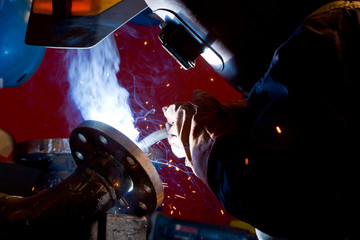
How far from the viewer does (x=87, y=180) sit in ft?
3.84

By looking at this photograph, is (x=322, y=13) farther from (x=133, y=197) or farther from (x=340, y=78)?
(x=133, y=197)

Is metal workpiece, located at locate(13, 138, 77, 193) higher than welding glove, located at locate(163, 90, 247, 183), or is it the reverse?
welding glove, located at locate(163, 90, 247, 183)

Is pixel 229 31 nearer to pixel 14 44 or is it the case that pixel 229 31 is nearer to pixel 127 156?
pixel 127 156

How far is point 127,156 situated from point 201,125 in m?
0.42

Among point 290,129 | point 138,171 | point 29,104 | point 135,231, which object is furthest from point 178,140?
point 29,104

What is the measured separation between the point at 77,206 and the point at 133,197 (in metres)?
0.34

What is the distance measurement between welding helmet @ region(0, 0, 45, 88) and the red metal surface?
0.65 metres

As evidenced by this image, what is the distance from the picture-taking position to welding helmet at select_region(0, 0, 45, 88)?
2.10 metres

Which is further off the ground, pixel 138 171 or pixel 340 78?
pixel 340 78

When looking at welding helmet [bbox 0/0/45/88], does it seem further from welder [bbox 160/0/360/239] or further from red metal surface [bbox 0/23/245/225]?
welder [bbox 160/0/360/239]

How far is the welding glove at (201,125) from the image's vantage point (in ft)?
3.67

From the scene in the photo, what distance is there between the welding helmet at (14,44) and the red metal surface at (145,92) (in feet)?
2.14

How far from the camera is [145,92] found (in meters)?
3.21

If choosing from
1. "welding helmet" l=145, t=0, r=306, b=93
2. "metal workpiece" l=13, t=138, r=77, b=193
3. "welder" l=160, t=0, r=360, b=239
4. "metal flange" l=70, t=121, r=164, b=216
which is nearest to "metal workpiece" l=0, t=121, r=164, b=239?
"metal flange" l=70, t=121, r=164, b=216
